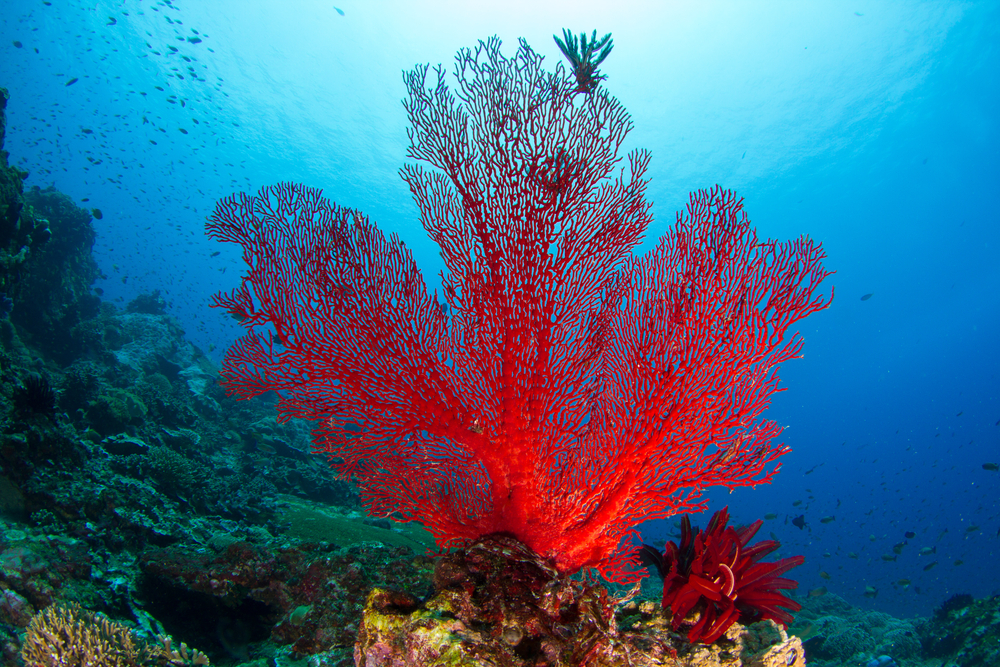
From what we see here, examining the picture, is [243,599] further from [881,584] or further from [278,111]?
[881,584]

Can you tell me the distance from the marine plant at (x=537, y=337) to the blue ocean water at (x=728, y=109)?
1597 centimetres

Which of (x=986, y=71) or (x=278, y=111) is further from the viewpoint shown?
(x=278, y=111)

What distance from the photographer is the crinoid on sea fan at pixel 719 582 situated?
2.95m

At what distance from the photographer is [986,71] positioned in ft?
79.6

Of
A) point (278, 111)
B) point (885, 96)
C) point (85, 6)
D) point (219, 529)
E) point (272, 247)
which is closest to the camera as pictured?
point (272, 247)

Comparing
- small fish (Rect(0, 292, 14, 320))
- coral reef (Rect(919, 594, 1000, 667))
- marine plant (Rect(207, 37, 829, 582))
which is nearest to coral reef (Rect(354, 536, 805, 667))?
marine plant (Rect(207, 37, 829, 582))

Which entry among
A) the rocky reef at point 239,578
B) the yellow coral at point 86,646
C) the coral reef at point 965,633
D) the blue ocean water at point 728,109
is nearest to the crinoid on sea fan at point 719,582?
the rocky reef at point 239,578

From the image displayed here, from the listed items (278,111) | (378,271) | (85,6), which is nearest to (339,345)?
(378,271)

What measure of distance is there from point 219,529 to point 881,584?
53.3 metres

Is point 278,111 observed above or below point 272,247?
above

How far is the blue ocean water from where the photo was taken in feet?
83.1

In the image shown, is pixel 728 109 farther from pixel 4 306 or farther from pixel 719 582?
pixel 4 306

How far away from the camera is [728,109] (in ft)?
93.9

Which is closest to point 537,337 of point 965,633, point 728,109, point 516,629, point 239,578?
point 516,629
